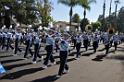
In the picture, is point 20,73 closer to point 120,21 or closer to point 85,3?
point 85,3

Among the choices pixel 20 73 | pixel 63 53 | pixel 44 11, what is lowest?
pixel 20 73

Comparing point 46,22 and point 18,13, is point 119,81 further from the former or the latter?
point 46,22

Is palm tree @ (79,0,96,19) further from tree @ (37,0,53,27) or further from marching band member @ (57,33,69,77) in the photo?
marching band member @ (57,33,69,77)

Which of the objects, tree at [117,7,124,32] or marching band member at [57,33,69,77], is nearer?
marching band member at [57,33,69,77]

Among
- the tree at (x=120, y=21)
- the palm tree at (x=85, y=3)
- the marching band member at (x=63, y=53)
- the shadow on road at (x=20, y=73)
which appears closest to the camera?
the shadow on road at (x=20, y=73)

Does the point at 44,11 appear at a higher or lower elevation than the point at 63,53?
higher

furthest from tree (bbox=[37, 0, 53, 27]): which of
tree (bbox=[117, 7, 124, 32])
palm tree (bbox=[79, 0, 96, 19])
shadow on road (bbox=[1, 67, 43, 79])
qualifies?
tree (bbox=[117, 7, 124, 32])

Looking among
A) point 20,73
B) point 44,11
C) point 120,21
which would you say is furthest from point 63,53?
point 120,21

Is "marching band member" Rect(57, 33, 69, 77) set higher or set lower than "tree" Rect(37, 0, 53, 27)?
lower

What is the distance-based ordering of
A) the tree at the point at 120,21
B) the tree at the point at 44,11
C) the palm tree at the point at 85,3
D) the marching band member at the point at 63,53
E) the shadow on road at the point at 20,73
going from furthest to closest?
the tree at the point at 120,21, the palm tree at the point at 85,3, the tree at the point at 44,11, the marching band member at the point at 63,53, the shadow on road at the point at 20,73

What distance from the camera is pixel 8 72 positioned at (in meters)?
16.8

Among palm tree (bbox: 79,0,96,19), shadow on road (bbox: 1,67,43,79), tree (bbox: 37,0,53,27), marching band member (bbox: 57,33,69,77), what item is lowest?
shadow on road (bbox: 1,67,43,79)

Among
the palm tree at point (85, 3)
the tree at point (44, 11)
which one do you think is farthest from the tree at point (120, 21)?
the tree at point (44, 11)

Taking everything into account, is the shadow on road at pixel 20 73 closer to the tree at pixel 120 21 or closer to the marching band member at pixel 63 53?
the marching band member at pixel 63 53
